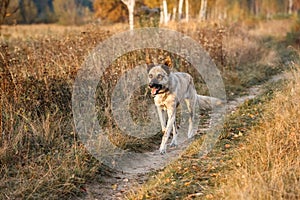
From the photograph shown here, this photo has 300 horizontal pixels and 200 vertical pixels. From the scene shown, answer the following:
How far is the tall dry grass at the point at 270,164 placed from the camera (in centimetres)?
372

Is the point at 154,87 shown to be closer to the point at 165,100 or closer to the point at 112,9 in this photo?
the point at 165,100

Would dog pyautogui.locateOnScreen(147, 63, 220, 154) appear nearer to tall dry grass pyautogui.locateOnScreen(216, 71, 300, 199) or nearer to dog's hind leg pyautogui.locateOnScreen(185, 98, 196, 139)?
dog's hind leg pyautogui.locateOnScreen(185, 98, 196, 139)

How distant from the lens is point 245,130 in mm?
6602

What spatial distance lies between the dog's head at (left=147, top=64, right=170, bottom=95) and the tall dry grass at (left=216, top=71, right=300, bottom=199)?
1.63m

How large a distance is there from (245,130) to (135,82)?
2942 mm

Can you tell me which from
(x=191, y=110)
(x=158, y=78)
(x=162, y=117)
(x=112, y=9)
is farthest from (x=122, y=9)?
(x=158, y=78)

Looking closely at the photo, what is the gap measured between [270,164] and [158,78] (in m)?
2.45

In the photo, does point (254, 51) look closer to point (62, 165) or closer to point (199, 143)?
point (199, 143)

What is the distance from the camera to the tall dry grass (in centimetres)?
372

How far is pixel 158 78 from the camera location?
6258mm

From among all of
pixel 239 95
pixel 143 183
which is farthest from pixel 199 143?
pixel 239 95

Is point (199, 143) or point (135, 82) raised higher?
point (135, 82)

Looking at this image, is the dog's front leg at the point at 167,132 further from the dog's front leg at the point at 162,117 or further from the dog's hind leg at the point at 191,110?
the dog's hind leg at the point at 191,110

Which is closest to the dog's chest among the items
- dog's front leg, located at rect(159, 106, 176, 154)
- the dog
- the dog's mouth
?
the dog
